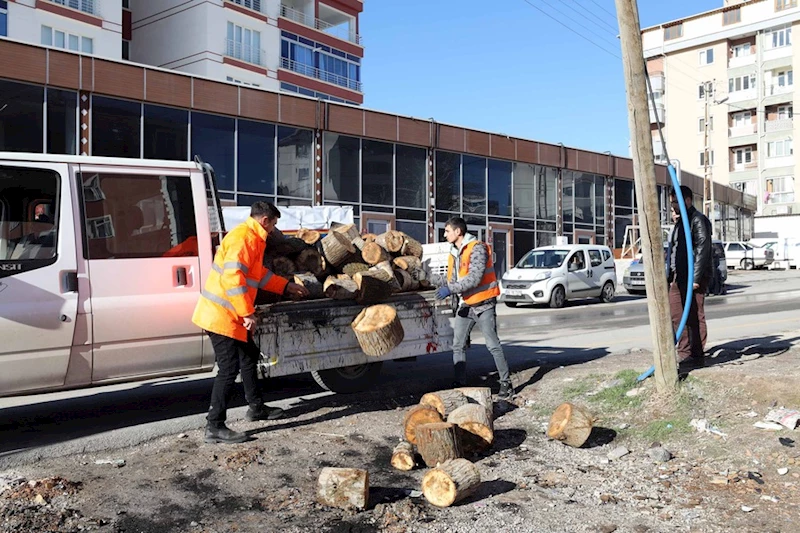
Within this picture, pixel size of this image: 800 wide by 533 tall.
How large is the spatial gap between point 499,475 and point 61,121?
61.6 feet

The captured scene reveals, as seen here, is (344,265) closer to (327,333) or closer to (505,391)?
(327,333)

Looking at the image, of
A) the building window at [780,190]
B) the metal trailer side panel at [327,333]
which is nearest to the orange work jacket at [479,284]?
the metal trailer side panel at [327,333]

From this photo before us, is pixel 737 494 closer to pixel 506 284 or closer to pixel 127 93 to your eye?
pixel 506 284

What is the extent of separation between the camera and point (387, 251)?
780 centimetres

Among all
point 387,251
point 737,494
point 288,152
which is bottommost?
point 737,494

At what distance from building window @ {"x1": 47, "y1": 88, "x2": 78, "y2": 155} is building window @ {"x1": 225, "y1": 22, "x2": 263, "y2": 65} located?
59.1 feet

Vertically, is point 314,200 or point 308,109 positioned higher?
point 308,109

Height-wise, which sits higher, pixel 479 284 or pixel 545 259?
pixel 545 259

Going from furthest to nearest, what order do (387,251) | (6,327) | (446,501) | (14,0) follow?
(14,0), (387,251), (6,327), (446,501)

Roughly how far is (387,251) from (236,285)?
7.87 feet

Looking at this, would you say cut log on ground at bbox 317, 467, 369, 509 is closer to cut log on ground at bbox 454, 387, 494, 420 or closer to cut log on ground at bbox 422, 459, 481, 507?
cut log on ground at bbox 422, 459, 481, 507

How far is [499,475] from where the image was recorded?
5.20 metres

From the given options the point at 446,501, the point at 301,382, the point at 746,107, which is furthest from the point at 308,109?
the point at 746,107

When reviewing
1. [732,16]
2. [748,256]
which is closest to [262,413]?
[748,256]
